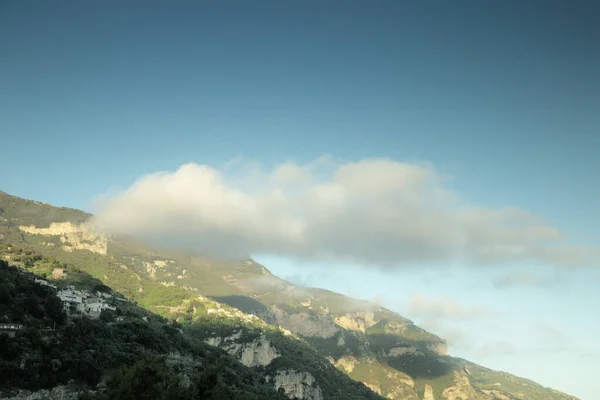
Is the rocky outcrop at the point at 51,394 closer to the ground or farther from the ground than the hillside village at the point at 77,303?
closer to the ground

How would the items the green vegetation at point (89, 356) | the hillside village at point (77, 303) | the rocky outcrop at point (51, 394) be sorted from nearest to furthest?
the green vegetation at point (89, 356)
the rocky outcrop at point (51, 394)
the hillside village at point (77, 303)

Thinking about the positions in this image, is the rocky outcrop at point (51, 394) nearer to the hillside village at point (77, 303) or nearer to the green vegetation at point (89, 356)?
the green vegetation at point (89, 356)

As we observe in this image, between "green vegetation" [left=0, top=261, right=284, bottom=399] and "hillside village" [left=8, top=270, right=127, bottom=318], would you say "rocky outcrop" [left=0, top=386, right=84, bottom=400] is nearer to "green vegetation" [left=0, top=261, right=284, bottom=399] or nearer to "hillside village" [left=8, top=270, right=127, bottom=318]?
"green vegetation" [left=0, top=261, right=284, bottom=399]

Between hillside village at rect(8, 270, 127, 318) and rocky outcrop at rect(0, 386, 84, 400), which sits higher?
hillside village at rect(8, 270, 127, 318)

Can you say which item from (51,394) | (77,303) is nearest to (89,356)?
(51,394)

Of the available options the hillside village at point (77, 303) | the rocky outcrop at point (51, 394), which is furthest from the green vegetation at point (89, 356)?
the hillside village at point (77, 303)

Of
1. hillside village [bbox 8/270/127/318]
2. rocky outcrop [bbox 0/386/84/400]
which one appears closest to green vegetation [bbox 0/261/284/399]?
rocky outcrop [bbox 0/386/84/400]

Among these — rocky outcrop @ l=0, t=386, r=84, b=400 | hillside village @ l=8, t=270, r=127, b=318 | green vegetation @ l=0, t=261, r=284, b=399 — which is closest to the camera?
green vegetation @ l=0, t=261, r=284, b=399

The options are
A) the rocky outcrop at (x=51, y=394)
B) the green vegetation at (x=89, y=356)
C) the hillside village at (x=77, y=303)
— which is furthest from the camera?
the hillside village at (x=77, y=303)

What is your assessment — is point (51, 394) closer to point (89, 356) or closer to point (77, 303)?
point (89, 356)

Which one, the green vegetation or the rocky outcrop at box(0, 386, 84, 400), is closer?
the green vegetation

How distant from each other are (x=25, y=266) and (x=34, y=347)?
130558 mm

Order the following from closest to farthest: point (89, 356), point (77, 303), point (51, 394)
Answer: point (51, 394)
point (89, 356)
point (77, 303)

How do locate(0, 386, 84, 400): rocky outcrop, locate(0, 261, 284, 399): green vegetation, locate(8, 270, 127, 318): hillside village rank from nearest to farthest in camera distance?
locate(0, 261, 284, 399): green vegetation < locate(0, 386, 84, 400): rocky outcrop < locate(8, 270, 127, 318): hillside village
